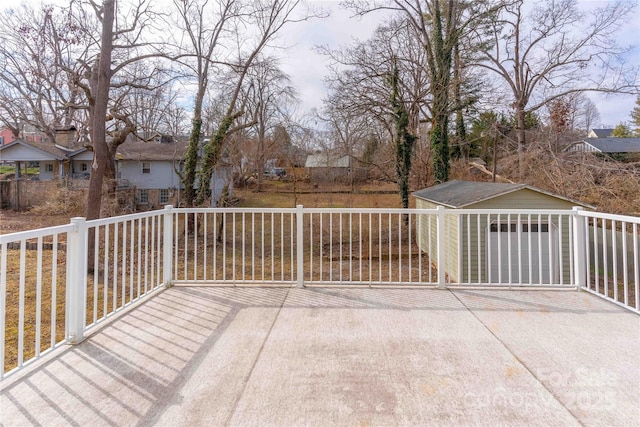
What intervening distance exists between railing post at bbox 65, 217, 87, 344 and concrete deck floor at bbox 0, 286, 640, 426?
0.39 ft

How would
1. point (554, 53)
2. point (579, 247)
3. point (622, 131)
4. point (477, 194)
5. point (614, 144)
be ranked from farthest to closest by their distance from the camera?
point (622, 131), point (614, 144), point (554, 53), point (477, 194), point (579, 247)

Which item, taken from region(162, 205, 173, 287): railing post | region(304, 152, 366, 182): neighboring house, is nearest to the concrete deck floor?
region(162, 205, 173, 287): railing post

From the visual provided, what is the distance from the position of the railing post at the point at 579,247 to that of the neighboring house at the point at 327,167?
48.2 feet

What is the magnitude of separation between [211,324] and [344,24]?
486 inches

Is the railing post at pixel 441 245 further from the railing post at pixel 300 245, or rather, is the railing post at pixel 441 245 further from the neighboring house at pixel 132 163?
the neighboring house at pixel 132 163

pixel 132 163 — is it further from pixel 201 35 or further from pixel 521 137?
pixel 521 137

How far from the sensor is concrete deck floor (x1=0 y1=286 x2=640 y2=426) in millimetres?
1649

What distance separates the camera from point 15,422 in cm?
158

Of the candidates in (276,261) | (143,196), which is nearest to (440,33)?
(276,261)

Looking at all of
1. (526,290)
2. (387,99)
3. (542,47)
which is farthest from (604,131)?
(526,290)

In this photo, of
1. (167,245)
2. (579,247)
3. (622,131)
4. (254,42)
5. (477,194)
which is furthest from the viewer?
(622,131)

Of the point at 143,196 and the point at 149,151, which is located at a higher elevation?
the point at 149,151

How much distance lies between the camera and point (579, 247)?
3529 mm

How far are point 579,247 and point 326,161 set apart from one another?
15.8 m
